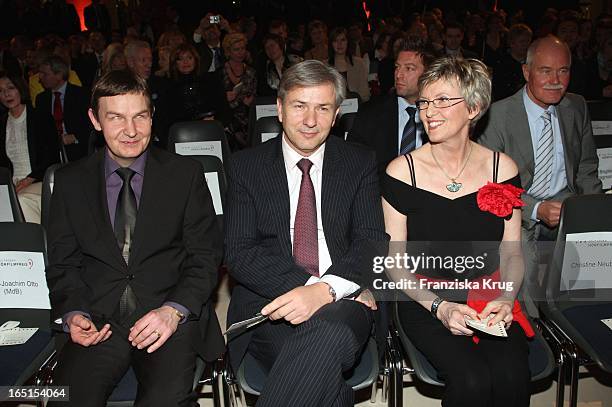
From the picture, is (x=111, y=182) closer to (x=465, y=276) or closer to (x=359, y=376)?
(x=359, y=376)

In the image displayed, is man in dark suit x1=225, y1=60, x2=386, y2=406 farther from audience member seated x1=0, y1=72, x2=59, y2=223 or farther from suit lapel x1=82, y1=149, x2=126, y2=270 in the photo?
audience member seated x1=0, y1=72, x2=59, y2=223

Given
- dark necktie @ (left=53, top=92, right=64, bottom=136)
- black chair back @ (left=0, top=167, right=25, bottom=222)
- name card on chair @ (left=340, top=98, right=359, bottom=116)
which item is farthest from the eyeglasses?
dark necktie @ (left=53, top=92, right=64, bottom=136)

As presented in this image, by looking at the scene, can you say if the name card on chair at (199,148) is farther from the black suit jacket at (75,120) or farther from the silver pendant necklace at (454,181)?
the silver pendant necklace at (454,181)

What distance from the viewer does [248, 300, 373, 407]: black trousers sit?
83.4 inches

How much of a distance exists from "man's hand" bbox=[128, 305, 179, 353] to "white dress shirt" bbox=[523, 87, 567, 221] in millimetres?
2122

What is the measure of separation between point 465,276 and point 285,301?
84 cm

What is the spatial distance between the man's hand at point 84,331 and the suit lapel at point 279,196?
0.77m

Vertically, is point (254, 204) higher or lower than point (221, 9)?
lower

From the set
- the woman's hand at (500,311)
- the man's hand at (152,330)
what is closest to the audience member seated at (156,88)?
the man's hand at (152,330)

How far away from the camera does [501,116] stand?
336 cm

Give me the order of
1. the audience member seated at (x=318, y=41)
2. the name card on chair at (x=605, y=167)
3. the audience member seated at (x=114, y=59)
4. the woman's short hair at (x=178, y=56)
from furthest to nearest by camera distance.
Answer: the audience member seated at (x=318, y=41) → the audience member seated at (x=114, y=59) → the woman's short hair at (x=178, y=56) → the name card on chair at (x=605, y=167)

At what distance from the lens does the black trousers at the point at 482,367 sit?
2.26m

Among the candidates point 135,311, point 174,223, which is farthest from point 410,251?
point 135,311

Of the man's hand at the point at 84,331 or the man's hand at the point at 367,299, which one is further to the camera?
the man's hand at the point at 367,299
